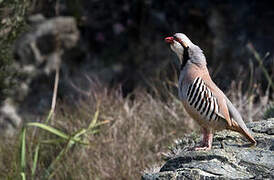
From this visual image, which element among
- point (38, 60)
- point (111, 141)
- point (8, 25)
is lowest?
point (38, 60)

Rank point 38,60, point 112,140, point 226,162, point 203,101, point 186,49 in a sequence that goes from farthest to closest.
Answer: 1. point 38,60
2. point 112,140
3. point 186,49
4. point 203,101
5. point 226,162

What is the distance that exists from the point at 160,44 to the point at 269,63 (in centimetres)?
209

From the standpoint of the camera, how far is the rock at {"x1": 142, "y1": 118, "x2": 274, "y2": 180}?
2.89m

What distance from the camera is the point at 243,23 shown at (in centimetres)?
868

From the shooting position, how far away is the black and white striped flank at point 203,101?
3.30m

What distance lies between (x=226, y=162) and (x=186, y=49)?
0.86 m

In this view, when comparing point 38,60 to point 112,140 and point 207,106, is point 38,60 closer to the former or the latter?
point 112,140

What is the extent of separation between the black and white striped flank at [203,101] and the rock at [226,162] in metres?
0.23

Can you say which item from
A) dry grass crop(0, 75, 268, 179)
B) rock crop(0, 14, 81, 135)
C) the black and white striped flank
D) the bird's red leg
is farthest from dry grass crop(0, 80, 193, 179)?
rock crop(0, 14, 81, 135)

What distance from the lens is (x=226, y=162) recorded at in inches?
121

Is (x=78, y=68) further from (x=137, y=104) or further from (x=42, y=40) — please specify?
(x=137, y=104)

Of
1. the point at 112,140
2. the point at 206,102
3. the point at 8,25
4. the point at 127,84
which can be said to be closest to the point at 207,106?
the point at 206,102

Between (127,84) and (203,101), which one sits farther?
(127,84)

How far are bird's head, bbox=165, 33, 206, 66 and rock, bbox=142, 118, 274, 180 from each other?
579mm
